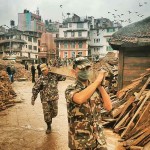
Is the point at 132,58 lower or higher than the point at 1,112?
higher

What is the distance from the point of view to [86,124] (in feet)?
11.9

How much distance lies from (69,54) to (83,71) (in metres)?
57.9

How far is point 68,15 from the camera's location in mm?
68875

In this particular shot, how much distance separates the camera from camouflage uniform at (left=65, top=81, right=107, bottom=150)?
359 centimetres

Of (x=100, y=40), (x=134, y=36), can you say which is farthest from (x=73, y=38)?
(x=134, y=36)

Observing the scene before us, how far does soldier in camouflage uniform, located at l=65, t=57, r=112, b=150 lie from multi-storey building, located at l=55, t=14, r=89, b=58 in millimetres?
55473

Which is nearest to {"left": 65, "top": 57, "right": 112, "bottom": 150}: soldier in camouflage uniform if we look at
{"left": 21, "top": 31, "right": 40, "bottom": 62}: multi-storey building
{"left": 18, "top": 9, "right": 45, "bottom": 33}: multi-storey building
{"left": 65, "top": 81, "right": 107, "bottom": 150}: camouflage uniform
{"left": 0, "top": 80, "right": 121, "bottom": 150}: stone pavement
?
{"left": 65, "top": 81, "right": 107, "bottom": 150}: camouflage uniform

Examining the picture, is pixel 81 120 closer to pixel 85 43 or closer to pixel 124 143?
pixel 124 143

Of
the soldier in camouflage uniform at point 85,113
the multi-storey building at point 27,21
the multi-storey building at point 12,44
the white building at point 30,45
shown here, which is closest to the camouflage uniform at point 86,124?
the soldier in camouflage uniform at point 85,113

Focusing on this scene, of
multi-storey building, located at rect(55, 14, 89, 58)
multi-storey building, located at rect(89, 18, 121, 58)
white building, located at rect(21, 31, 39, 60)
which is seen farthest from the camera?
white building, located at rect(21, 31, 39, 60)

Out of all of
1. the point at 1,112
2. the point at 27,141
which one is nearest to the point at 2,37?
the point at 1,112

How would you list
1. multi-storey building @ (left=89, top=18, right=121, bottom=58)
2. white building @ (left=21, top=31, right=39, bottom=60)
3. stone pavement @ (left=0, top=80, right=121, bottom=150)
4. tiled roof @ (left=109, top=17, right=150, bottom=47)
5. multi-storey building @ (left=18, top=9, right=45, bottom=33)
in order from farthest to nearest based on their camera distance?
multi-storey building @ (left=18, top=9, right=45, bottom=33) < white building @ (left=21, top=31, right=39, bottom=60) < multi-storey building @ (left=89, top=18, right=121, bottom=58) < tiled roof @ (left=109, top=17, right=150, bottom=47) < stone pavement @ (left=0, top=80, right=121, bottom=150)

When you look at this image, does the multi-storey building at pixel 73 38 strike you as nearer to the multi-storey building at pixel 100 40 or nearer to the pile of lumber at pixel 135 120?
the multi-storey building at pixel 100 40

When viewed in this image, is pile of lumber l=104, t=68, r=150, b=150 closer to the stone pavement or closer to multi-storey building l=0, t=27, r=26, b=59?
the stone pavement
